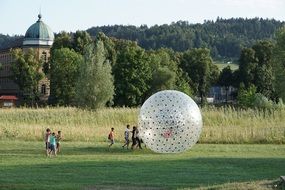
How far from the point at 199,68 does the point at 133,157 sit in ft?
250

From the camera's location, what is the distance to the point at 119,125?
41500mm

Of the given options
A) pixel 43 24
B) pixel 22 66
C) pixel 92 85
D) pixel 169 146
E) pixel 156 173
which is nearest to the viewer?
pixel 156 173

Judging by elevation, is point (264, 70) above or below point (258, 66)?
below

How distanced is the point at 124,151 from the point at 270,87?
6534 centimetres

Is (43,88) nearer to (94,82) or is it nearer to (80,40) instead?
(80,40)

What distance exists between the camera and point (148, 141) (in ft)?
84.7

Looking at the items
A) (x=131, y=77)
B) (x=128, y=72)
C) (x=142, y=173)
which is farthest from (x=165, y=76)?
(x=142, y=173)

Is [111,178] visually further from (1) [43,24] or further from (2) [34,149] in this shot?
(1) [43,24]

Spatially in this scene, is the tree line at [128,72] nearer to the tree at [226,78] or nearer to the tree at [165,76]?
the tree at [165,76]

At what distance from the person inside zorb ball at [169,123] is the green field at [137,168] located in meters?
0.69

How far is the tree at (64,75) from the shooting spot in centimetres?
8031

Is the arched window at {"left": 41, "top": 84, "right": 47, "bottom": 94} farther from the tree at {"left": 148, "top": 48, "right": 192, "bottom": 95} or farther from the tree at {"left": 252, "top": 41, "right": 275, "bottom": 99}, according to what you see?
the tree at {"left": 252, "top": 41, "right": 275, "bottom": 99}

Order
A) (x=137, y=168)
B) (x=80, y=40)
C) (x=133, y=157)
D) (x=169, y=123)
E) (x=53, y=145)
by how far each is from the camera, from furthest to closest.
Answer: (x=80, y=40)
(x=53, y=145)
(x=133, y=157)
(x=169, y=123)
(x=137, y=168)

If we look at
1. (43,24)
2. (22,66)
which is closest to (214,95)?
(43,24)
